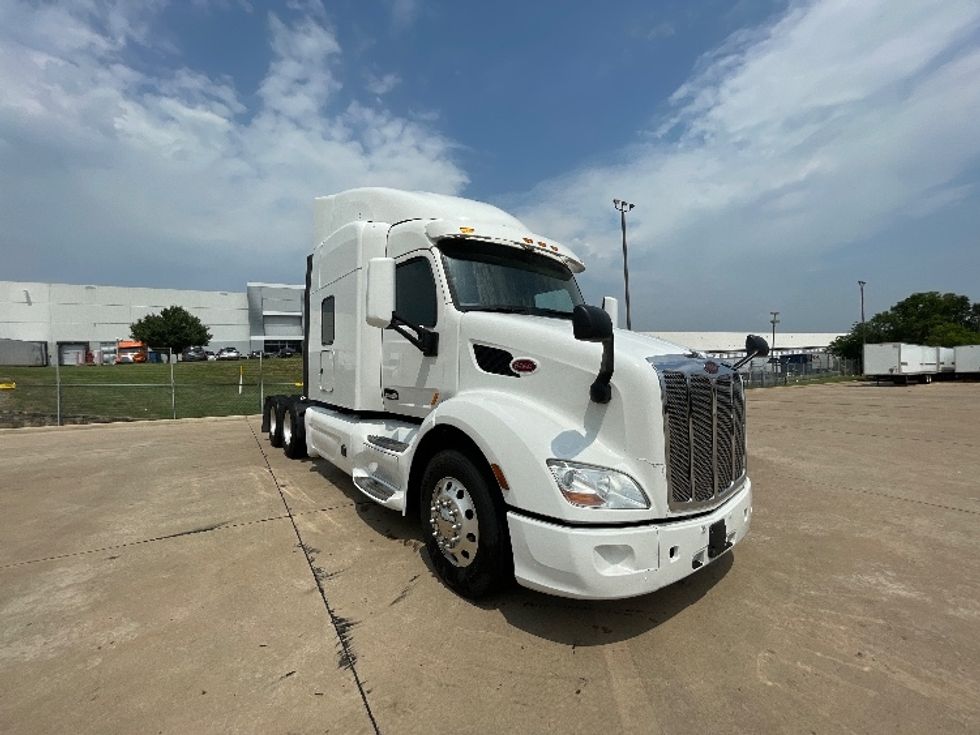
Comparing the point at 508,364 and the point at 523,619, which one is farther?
the point at 508,364

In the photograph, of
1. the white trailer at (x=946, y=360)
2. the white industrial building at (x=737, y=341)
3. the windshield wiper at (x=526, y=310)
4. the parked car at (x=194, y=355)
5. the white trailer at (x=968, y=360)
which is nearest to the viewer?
the windshield wiper at (x=526, y=310)

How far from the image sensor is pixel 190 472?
6.81 meters

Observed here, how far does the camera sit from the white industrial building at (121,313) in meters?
66.6

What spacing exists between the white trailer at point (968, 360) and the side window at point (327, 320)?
44299 mm

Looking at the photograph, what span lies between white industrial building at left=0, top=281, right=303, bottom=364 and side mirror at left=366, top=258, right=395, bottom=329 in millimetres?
73870

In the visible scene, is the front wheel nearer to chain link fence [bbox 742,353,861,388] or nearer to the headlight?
the headlight

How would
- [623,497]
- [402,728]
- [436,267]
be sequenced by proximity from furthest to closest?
[436,267], [623,497], [402,728]

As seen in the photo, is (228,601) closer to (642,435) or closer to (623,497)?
(623,497)

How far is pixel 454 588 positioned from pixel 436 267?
8.03 feet

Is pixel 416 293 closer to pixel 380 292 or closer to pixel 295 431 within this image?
pixel 380 292

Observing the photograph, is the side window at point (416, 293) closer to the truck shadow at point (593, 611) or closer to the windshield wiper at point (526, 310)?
the windshield wiper at point (526, 310)

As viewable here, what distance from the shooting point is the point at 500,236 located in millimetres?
4125

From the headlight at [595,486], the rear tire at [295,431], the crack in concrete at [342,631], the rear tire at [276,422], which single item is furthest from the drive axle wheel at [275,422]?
the headlight at [595,486]

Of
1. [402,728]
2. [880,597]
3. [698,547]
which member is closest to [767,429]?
[880,597]
